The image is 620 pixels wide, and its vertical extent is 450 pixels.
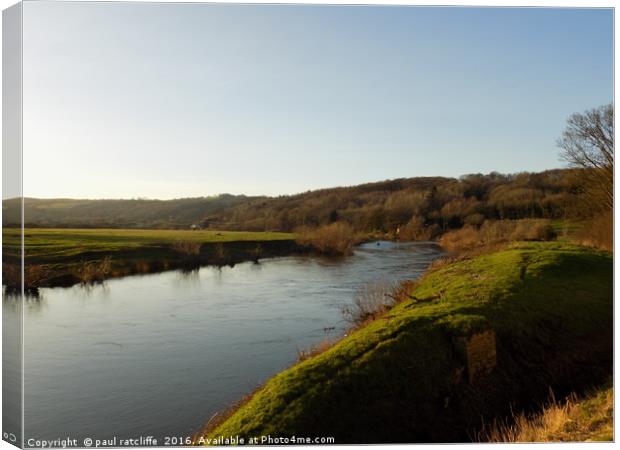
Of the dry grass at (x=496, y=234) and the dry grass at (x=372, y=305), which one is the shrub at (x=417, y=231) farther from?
the dry grass at (x=372, y=305)

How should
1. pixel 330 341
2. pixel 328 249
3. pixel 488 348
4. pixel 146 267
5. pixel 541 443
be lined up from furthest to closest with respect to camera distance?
pixel 328 249
pixel 146 267
pixel 330 341
pixel 488 348
pixel 541 443

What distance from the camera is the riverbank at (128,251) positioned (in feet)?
33.8

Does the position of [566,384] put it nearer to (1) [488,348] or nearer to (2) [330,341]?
(1) [488,348]

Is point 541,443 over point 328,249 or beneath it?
beneath

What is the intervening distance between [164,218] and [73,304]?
10.3ft

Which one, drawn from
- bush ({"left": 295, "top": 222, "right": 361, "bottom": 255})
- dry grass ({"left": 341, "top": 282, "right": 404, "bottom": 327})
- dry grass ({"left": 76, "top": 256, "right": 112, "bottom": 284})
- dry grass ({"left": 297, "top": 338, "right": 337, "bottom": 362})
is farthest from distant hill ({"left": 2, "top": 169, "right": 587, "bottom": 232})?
dry grass ({"left": 297, "top": 338, "right": 337, "bottom": 362})

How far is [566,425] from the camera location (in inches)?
265

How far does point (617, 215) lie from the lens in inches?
311

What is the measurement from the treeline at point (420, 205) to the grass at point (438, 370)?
63.7 inches

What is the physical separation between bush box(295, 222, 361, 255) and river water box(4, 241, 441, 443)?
0.72 meters

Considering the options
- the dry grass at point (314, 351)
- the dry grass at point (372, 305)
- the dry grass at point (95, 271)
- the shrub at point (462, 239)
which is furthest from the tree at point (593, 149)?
the dry grass at point (95, 271)

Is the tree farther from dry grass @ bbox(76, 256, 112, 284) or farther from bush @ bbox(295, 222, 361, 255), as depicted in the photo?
dry grass @ bbox(76, 256, 112, 284)

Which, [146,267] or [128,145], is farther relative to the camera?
[146,267]

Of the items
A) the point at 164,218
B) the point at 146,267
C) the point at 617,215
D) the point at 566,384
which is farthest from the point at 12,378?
the point at 617,215
